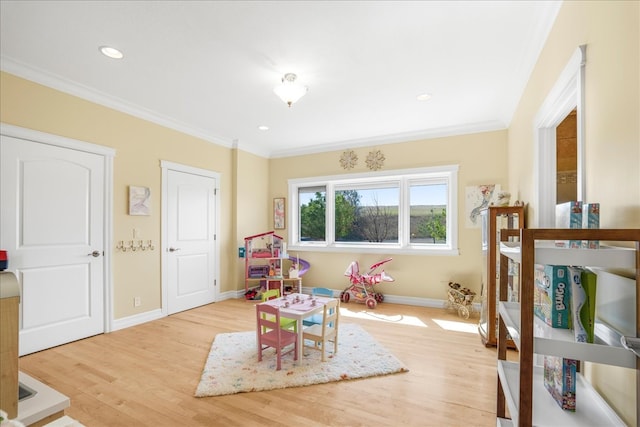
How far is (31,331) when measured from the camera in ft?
9.38

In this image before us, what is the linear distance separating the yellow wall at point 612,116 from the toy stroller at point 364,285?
3162 mm

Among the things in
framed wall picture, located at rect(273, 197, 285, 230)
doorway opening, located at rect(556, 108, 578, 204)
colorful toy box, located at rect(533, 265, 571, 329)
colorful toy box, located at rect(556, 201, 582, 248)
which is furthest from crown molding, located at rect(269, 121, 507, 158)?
colorful toy box, located at rect(533, 265, 571, 329)

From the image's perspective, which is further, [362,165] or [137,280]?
[362,165]

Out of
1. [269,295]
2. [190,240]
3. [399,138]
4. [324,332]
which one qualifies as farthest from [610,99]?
[190,240]

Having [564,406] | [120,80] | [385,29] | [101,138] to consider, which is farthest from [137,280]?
[564,406]

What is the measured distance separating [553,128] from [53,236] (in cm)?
458

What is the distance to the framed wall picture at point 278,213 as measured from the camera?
19.0ft

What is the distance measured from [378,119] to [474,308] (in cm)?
291

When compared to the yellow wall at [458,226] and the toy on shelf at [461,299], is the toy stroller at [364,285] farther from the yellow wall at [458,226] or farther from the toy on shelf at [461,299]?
the toy on shelf at [461,299]

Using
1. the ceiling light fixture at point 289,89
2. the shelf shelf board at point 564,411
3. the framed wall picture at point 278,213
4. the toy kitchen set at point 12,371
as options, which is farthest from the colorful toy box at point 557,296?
the framed wall picture at point 278,213

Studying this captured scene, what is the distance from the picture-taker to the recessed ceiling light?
250 cm

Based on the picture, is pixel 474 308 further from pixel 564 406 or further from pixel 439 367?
pixel 564 406

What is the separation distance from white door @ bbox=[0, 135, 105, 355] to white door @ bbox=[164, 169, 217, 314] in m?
0.89

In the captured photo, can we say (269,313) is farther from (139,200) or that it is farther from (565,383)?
(139,200)
